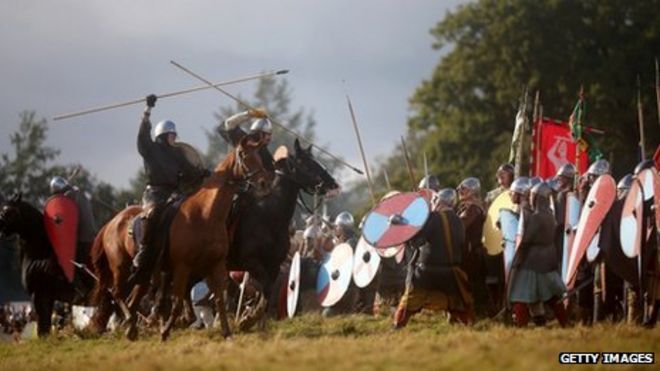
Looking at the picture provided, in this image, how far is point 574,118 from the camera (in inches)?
656

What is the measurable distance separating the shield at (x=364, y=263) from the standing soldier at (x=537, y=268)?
2888mm

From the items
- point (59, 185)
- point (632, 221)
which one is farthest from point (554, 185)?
point (59, 185)

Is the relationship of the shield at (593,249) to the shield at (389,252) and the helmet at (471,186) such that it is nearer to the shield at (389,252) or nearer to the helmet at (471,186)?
the helmet at (471,186)

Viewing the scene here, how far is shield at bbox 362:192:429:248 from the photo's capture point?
12.8 meters

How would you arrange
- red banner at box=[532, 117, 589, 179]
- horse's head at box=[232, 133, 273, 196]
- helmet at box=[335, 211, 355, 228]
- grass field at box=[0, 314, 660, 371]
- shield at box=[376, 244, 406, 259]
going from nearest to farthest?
grass field at box=[0, 314, 660, 371], horse's head at box=[232, 133, 273, 196], shield at box=[376, 244, 406, 259], helmet at box=[335, 211, 355, 228], red banner at box=[532, 117, 589, 179]

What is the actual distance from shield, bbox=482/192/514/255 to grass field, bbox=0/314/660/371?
96 centimetres

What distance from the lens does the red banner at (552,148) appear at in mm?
17531

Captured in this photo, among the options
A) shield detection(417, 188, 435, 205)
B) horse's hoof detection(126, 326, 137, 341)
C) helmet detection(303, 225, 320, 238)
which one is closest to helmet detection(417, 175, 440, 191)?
shield detection(417, 188, 435, 205)

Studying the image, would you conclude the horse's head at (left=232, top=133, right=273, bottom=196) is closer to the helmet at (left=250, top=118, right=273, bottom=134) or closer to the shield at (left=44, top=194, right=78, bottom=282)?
the helmet at (left=250, top=118, right=273, bottom=134)

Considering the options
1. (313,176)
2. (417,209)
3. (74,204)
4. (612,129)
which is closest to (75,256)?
(74,204)

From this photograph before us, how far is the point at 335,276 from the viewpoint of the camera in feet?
50.7

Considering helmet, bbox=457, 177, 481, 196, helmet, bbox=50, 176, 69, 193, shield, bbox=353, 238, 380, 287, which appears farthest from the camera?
helmet, bbox=50, 176, 69, 193

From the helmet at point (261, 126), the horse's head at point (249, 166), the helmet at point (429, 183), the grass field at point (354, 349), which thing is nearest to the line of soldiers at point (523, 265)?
the grass field at point (354, 349)

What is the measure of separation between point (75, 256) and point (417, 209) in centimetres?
573
